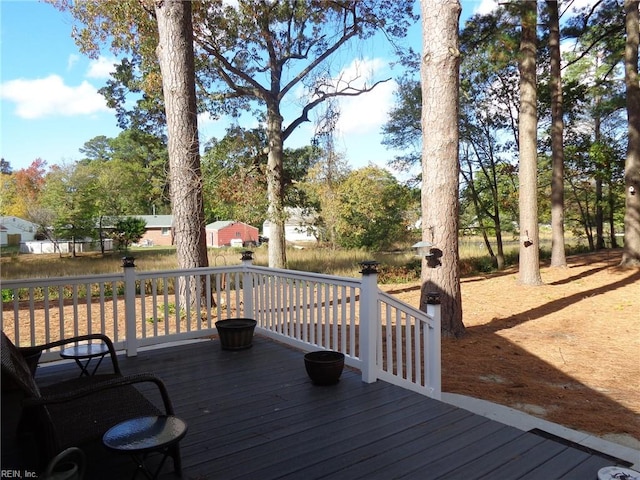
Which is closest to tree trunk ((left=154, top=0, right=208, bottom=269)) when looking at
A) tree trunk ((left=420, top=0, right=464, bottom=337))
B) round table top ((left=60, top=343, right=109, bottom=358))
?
round table top ((left=60, top=343, right=109, bottom=358))

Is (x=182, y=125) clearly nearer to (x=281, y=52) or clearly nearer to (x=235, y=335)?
(x=235, y=335)

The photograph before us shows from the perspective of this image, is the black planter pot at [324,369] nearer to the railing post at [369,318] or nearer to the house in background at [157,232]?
the railing post at [369,318]

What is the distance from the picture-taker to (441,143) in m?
→ 5.63

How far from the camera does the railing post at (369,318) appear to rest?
3389 millimetres

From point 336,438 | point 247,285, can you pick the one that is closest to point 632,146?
point 247,285

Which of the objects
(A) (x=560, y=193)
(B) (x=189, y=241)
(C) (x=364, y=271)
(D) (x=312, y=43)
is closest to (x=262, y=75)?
(D) (x=312, y=43)

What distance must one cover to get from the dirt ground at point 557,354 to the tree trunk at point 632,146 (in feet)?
9.35

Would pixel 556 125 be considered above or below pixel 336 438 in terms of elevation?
above

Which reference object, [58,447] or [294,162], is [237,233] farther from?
[58,447]

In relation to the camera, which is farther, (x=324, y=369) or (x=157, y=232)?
(x=157, y=232)

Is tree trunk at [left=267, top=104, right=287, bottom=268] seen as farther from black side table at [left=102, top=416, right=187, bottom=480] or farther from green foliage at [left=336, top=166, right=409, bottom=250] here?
black side table at [left=102, top=416, right=187, bottom=480]

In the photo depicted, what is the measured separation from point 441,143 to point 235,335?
3.67 metres

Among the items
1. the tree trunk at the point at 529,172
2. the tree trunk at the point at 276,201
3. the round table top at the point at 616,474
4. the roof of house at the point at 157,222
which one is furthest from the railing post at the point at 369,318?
the roof of house at the point at 157,222

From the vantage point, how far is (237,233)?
4028 cm
